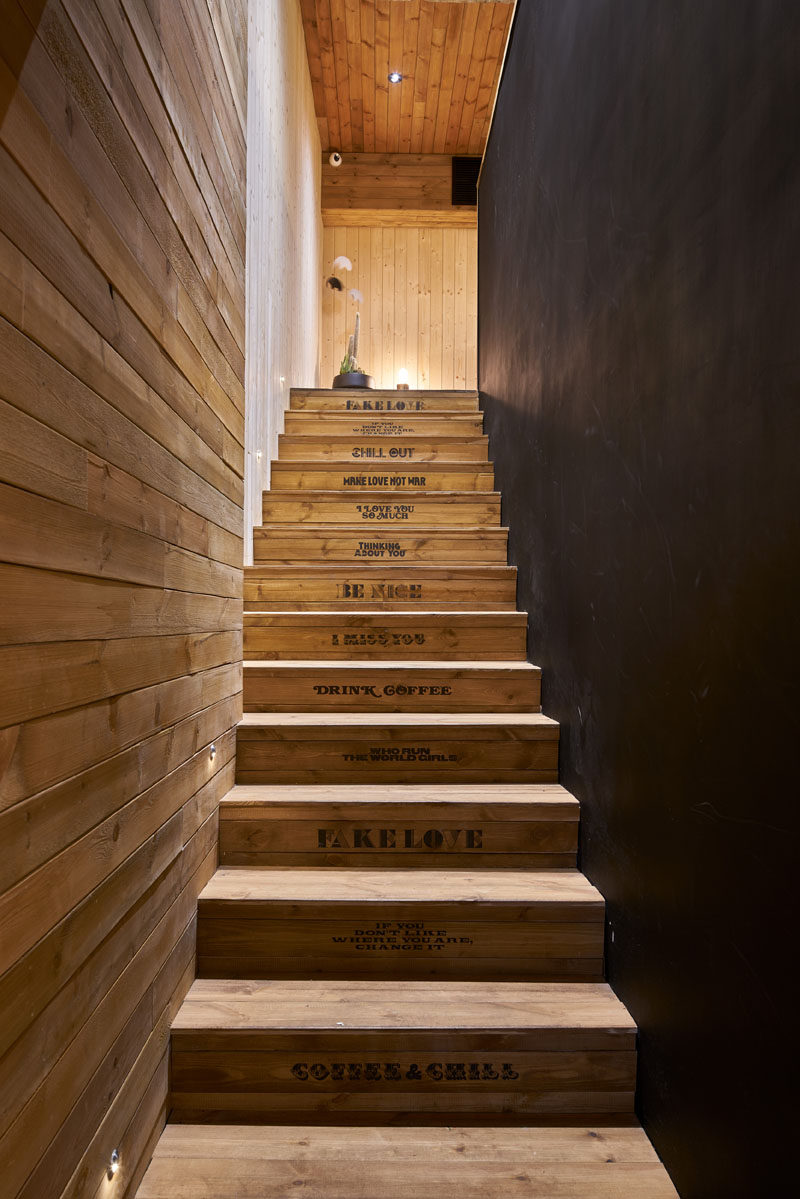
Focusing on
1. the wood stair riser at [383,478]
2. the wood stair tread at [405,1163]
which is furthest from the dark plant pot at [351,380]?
the wood stair tread at [405,1163]

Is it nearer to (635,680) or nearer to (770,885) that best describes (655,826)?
(635,680)

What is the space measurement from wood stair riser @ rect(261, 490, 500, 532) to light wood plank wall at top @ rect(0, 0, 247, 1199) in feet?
5.11

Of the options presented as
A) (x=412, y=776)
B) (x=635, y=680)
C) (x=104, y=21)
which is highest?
(x=104, y=21)

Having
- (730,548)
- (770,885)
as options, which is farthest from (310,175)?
(770,885)

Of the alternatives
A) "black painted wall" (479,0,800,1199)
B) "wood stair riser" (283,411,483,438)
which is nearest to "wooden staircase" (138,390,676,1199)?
"black painted wall" (479,0,800,1199)

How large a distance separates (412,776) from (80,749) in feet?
4.08

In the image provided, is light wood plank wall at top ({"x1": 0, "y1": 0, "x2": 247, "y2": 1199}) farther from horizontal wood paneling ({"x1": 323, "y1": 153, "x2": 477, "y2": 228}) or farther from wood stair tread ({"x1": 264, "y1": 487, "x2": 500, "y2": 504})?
horizontal wood paneling ({"x1": 323, "y1": 153, "x2": 477, "y2": 228})

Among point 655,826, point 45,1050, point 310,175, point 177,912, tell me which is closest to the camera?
point 45,1050

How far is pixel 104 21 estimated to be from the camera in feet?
3.77

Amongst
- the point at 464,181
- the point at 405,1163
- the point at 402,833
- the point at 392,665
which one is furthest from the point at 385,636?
the point at 464,181

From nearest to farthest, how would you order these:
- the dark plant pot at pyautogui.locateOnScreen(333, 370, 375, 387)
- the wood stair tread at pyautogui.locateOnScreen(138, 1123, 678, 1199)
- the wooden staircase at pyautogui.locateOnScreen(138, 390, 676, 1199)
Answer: the wood stair tread at pyautogui.locateOnScreen(138, 1123, 678, 1199) → the wooden staircase at pyautogui.locateOnScreen(138, 390, 676, 1199) → the dark plant pot at pyautogui.locateOnScreen(333, 370, 375, 387)

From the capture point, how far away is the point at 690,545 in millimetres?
1323

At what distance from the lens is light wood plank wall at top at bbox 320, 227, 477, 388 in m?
7.00

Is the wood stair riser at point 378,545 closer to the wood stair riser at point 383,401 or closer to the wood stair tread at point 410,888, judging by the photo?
the wood stair riser at point 383,401
